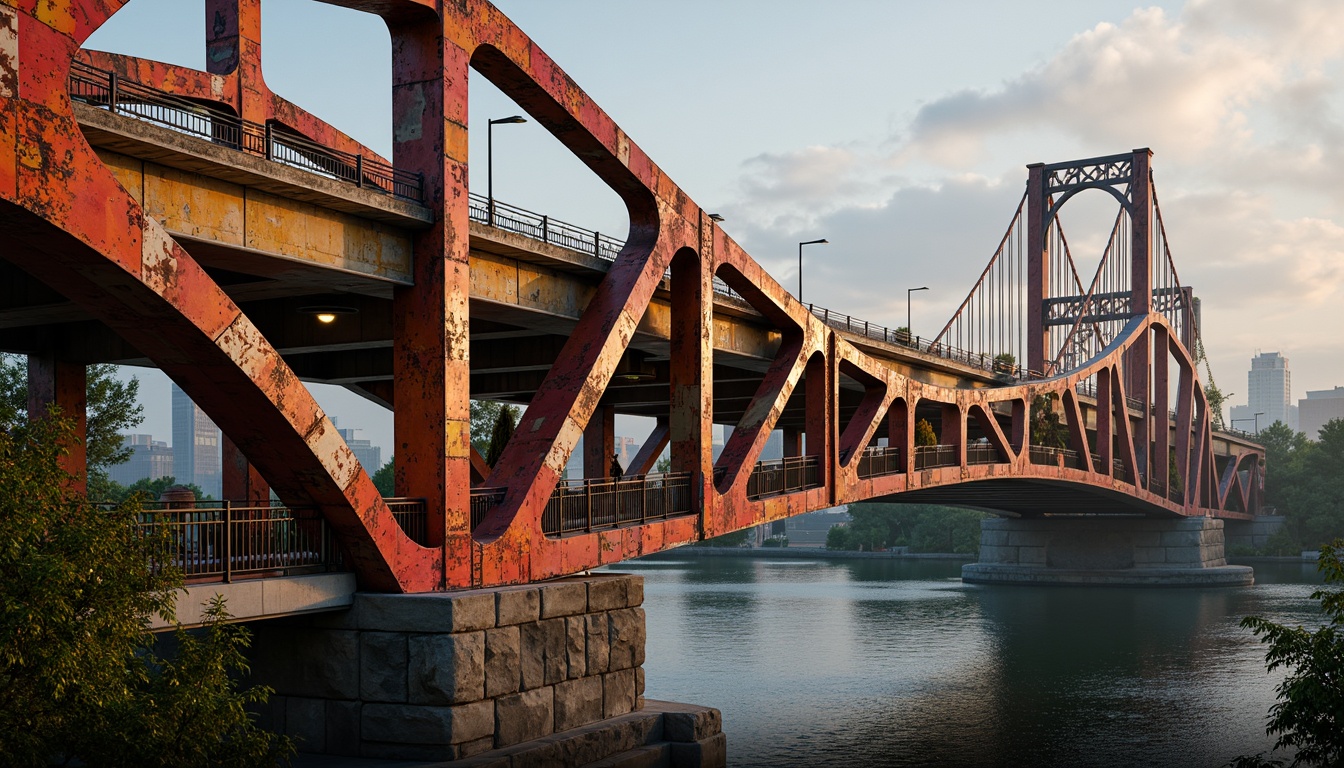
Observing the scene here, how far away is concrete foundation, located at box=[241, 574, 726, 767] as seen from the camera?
19484mm

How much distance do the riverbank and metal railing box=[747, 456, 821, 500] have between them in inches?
3540

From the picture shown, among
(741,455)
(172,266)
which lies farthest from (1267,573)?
(172,266)

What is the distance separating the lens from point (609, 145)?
25422 millimetres

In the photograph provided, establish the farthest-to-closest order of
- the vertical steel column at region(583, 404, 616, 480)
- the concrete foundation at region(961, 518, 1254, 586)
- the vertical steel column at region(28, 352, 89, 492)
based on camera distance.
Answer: the concrete foundation at region(961, 518, 1254, 586)
the vertical steel column at region(583, 404, 616, 480)
the vertical steel column at region(28, 352, 89, 492)

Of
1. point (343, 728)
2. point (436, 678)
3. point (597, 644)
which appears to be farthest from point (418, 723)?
point (597, 644)

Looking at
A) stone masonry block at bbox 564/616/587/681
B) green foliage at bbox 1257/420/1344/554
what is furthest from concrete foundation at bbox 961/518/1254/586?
stone masonry block at bbox 564/616/587/681

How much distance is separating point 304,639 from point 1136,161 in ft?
260

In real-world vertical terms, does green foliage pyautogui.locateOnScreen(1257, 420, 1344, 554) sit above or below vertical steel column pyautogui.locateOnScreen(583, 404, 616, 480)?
below

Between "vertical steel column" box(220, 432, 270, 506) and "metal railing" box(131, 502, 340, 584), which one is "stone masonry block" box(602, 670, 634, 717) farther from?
"vertical steel column" box(220, 432, 270, 506)

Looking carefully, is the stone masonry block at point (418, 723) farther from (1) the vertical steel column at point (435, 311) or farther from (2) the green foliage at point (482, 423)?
(2) the green foliage at point (482, 423)

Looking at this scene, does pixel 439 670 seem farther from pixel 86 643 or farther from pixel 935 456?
pixel 935 456

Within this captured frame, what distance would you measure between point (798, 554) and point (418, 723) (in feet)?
404

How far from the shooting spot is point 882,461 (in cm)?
4525

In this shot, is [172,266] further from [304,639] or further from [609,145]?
[609,145]
